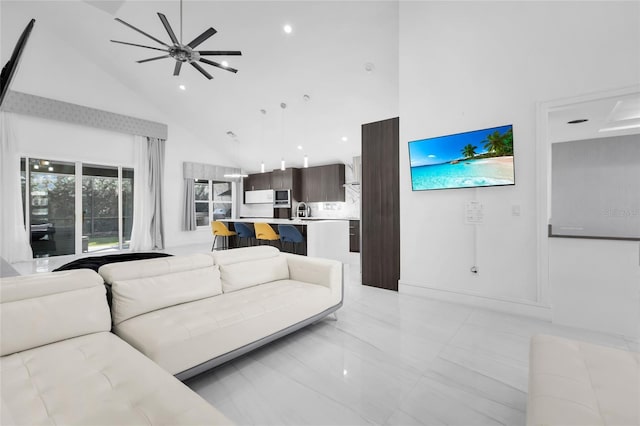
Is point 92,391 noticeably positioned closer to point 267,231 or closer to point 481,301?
point 481,301

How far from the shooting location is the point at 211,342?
1.72 meters

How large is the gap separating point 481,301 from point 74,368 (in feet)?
11.2

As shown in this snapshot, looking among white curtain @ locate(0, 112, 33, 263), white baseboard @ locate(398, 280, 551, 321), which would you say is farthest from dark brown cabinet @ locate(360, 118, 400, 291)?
white curtain @ locate(0, 112, 33, 263)

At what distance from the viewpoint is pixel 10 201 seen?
204 inches


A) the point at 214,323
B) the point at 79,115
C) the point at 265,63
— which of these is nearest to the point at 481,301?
the point at 214,323

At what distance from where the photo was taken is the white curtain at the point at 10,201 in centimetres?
510

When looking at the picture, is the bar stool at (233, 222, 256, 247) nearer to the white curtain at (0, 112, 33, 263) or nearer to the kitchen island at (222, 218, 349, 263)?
the kitchen island at (222, 218, 349, 263)

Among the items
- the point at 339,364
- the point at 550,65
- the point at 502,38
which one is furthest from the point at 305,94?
the point at 339,364

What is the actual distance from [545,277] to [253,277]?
2821 millimetres

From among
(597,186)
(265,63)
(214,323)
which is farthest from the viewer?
(265,63)

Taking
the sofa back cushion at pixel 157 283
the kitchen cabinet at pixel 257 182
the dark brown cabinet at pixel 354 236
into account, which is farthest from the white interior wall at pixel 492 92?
the kitchen cabinet at pixel 257 182

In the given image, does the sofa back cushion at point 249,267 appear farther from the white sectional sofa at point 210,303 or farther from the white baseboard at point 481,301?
the white baseboard at point 481,301

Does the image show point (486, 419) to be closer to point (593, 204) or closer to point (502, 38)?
point (502, 38)

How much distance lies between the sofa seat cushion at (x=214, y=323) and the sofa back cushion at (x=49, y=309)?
22cm
